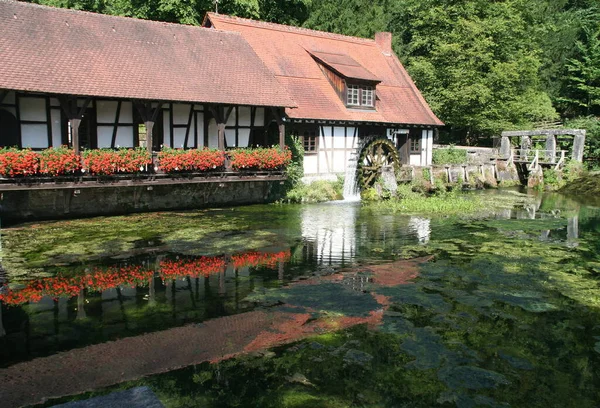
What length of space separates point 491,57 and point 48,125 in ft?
89.1

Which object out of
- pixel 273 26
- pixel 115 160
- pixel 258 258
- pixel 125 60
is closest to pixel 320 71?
pixel 273 26

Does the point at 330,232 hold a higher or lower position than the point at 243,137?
lower

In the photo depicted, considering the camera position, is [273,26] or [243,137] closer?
[243,137]

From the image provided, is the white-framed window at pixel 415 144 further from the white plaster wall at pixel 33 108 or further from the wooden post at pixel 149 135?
the white plaster wall at pixel 33 108

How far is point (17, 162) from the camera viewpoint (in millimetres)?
15742

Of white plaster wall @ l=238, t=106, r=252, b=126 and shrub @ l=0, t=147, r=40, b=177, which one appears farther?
white plaster wall @ l=238, t=106, r=252, b=126

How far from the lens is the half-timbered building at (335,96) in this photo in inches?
956

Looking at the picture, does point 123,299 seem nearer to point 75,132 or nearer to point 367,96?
point 75,132

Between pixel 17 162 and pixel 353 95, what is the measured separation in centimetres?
1511

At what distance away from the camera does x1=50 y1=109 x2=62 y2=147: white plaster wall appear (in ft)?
59.2

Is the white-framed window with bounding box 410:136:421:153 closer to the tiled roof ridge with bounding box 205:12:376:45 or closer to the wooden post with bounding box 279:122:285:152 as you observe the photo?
the tiled roof ridge with bounding box 205:12:376:45

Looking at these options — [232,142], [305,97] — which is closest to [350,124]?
[305,97]

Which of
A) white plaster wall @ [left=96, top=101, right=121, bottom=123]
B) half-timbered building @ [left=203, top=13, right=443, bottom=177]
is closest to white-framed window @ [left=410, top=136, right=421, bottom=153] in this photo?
half-timbered building @ [left=203, top=13, right=443, bottom=177]

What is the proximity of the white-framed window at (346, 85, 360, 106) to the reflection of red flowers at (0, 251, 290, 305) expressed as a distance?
13.8 metres
